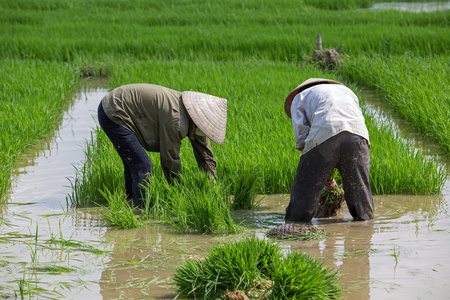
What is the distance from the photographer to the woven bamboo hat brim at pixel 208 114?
13.5ft

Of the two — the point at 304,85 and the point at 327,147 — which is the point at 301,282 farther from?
the point at 304,85

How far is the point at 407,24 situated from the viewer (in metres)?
13.6

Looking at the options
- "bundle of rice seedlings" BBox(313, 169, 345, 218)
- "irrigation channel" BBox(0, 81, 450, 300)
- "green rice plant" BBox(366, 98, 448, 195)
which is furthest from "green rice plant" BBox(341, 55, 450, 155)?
"bundle of rice seedlings" BBox(313, 169, 345, 218)

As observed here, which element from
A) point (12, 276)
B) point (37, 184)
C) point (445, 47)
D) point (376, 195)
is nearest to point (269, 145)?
point (376, 195)

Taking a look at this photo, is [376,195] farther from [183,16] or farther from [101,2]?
[101,2]

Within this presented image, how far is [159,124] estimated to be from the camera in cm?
427

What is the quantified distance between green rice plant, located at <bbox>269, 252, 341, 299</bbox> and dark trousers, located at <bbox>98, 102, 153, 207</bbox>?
1.80 metres

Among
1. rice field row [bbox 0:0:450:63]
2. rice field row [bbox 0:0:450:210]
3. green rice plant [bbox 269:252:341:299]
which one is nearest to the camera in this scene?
green rice plant [bbox 269:252:341:299]

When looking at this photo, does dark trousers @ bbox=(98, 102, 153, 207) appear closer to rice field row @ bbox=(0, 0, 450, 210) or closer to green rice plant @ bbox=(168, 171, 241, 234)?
green rice plant @ bbox=(168, 171, 241, 234)

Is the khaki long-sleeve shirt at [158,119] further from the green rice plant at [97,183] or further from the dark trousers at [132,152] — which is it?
the green rice plant at [97,183]

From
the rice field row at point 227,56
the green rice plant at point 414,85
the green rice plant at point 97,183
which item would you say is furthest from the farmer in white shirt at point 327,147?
the green rice plant at point 414,85

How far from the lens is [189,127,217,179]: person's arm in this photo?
4.42 metres

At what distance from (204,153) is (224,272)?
1.70m

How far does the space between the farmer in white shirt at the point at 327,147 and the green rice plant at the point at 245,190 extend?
1.68ft
